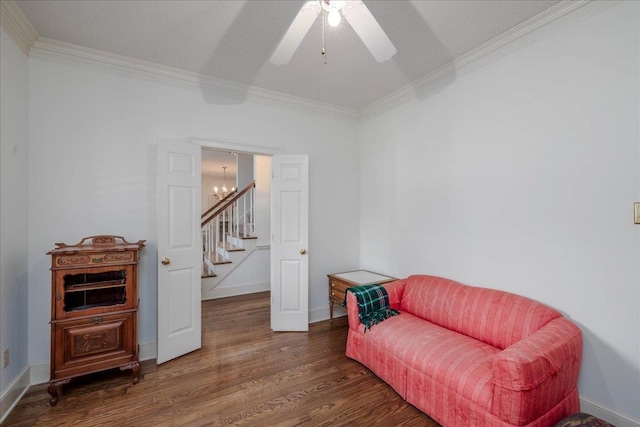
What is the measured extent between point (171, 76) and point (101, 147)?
101cm

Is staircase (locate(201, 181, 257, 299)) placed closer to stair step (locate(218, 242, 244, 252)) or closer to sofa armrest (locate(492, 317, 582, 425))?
stair step (locate(218, 242, 244, 252))

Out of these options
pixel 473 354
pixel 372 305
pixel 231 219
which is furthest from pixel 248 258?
pixel 473 354

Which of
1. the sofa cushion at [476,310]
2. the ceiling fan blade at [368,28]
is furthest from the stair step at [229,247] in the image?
the ceiling fan blade at [368,28]

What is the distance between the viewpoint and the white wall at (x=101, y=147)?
246 centimetres

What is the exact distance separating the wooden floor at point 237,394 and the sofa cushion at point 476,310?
0.78 m

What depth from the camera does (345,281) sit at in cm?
353

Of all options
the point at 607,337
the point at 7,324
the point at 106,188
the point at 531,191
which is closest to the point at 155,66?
the point at 106,188

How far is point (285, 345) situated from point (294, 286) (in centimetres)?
71

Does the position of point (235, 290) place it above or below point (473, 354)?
below

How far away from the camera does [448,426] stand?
1853 mm

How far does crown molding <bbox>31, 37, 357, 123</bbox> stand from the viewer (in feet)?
8.23

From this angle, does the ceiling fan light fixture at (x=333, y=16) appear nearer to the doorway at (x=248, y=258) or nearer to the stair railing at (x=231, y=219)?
the doorway at (x=248, y=258)

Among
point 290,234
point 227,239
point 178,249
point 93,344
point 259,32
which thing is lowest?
point 93,344

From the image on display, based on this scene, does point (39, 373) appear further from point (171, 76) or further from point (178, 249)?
point (171, 76)
